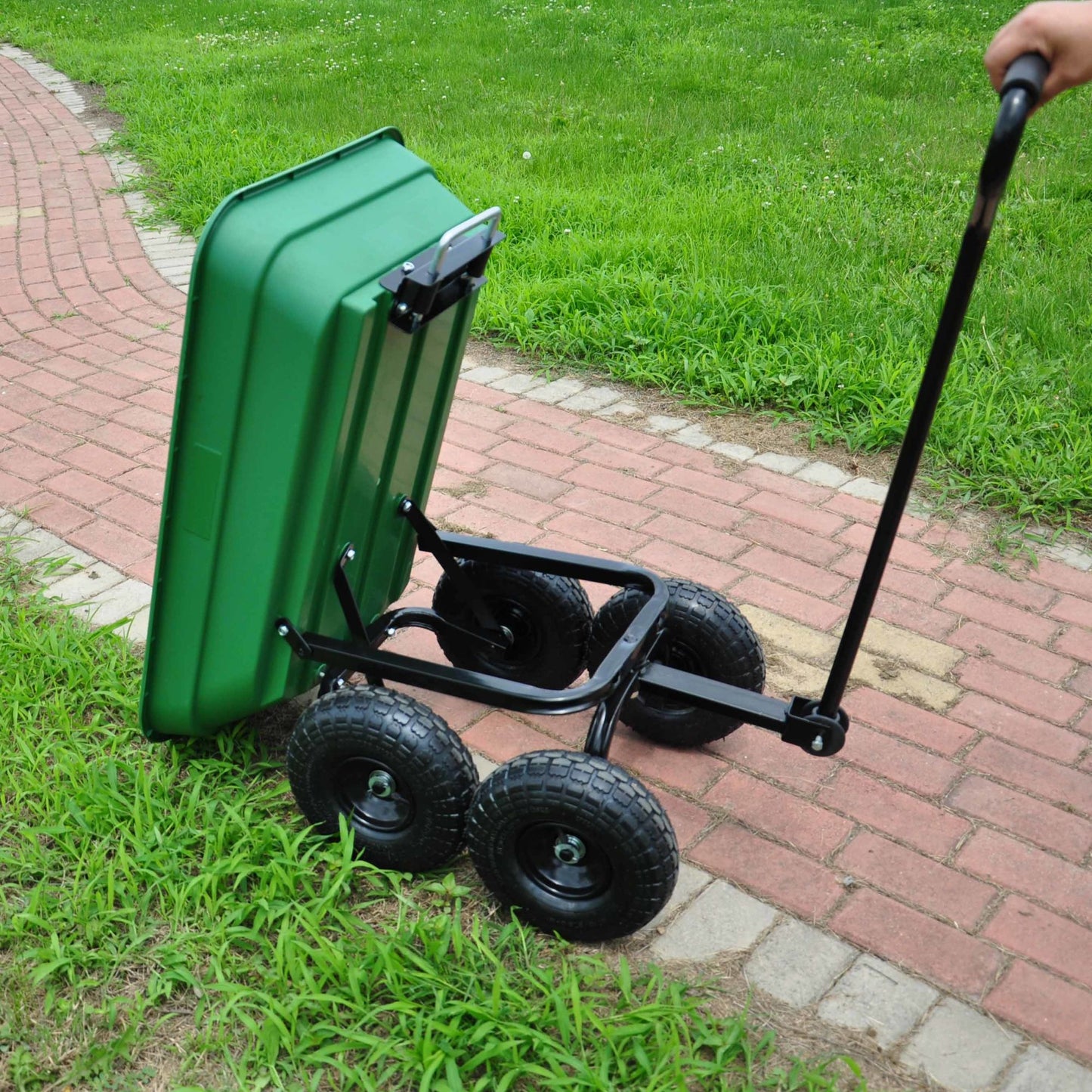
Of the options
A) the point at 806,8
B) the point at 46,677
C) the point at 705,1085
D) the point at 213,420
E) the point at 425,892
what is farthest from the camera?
the point at 806,8

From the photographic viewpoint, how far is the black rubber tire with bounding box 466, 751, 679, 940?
2291 mm

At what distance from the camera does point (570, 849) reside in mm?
2393

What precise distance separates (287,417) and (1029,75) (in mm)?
1381

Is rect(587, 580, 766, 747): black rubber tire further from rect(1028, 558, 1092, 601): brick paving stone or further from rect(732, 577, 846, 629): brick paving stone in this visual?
rect(1028, 558, 1092, 601): brick paving stone

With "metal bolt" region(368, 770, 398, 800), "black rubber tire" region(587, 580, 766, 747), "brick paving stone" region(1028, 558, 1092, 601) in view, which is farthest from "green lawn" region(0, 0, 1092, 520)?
"metal bolt" region(368, 770, 398, 800)

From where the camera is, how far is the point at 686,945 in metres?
2.48

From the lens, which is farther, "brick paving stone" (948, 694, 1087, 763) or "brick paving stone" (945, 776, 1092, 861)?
"brick paving stone" (948, 694, 1087, 763)

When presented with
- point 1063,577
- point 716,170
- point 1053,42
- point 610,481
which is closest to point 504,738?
point 610,481

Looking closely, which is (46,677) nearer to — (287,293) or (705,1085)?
(287,293)

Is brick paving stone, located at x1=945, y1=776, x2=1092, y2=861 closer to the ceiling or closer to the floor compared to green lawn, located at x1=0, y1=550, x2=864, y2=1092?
closer to the ceiling

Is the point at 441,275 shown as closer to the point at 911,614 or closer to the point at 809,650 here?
the point at 809,650

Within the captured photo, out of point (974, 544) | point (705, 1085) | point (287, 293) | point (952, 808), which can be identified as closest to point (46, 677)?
point (287, 293)

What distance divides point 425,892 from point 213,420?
108 centimetres

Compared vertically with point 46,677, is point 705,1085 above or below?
above
